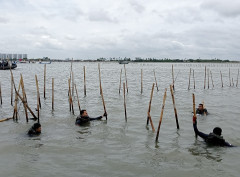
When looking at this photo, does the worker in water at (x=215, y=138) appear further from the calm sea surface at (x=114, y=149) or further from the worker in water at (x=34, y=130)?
the worker in water at (x=34, y=130)

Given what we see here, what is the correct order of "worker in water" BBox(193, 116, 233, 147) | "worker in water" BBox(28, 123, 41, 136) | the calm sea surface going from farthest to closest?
"worker in water" BBox(28, 123, 41, 136)
"worker in water" BBox(193, 116, 233, 147)
the calm sea surface

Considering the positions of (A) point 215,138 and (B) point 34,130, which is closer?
(A) point 215,138

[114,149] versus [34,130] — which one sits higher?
[34,130]

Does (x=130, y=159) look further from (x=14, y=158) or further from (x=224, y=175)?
(x=14, y=158)

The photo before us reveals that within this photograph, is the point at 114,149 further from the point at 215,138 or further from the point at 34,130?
the point at 215,138

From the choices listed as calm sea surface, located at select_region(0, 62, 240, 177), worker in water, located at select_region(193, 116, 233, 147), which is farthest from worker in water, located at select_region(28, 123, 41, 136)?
worker in water, located at select_region(193, 116, 233, 147)

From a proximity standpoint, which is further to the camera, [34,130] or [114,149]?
[34,130]

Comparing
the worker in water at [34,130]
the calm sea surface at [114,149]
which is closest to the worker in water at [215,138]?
the calm sea surface at [114,149]

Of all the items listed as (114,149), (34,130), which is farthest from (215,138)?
(34,130)

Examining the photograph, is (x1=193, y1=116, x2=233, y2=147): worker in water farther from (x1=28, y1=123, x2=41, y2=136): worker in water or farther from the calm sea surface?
(x1=28, y1=123, x2=41, y2=136): worker in water

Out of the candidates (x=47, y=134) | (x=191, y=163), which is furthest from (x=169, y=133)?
(x=47, y=134)

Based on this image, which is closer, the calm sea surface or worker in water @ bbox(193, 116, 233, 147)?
the calm sea surface

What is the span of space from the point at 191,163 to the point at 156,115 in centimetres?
781

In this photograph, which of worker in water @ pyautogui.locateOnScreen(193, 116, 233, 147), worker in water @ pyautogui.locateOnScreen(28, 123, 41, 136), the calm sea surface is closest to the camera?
the calm sea surface
